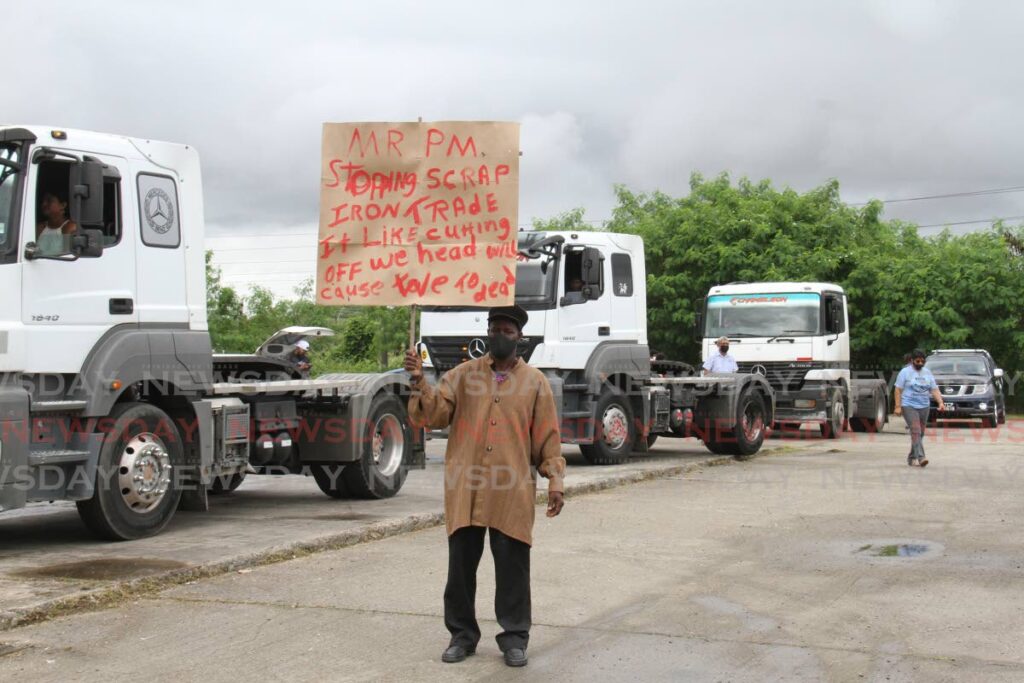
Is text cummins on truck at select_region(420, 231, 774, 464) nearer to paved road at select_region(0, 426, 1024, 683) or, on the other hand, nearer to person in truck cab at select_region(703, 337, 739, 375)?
person in truck cab at select_region(703, 337, 739, 375)

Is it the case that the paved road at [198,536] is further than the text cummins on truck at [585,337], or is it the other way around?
the text cummins on truck at [585,337]

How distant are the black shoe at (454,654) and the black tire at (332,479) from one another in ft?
21.1

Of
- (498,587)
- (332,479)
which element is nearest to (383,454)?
(332,479)

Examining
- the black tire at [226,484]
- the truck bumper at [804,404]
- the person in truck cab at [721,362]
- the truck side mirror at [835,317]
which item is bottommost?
the black tire at [226,484]

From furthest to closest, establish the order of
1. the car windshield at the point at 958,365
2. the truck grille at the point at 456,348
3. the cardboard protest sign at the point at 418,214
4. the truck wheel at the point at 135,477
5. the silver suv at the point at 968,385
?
the car windshield at the point at 958,365, the silver suv at the point at 968,385, the truck grille at the point at 456,348, the truck wheel at the point at 135,477, the cardboard protest sign at the point at 418,214

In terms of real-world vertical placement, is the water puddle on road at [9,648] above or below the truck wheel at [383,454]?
below

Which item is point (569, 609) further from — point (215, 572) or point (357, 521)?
point (357, 521)

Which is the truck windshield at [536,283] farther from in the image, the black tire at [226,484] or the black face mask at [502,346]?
the black face mask at [502,346]

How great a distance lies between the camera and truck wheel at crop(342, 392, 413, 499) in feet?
40.5

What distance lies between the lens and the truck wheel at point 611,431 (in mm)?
16516

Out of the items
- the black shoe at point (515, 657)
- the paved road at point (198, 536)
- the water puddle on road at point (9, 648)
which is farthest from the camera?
the paved road at point (198, 536)

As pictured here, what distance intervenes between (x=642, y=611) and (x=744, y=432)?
11.7 metres

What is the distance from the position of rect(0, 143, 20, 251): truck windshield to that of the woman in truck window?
204 millimetres

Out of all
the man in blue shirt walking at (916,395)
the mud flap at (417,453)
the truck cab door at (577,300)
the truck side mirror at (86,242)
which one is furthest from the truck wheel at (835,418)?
the truck side mirror at (86,242)
